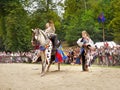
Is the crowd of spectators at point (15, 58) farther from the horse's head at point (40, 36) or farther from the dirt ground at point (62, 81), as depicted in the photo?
the dirt ground at point (62, 81)

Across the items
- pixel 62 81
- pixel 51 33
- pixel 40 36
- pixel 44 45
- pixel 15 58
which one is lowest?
pixel 62 81

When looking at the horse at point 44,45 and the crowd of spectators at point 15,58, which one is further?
the crowd of spectators at point 15,58

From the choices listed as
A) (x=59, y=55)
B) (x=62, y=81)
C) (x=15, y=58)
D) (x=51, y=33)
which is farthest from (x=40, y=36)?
(x=15, y=58)

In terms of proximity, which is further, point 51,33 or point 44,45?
point 51,33

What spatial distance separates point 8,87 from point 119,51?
14.6 meters

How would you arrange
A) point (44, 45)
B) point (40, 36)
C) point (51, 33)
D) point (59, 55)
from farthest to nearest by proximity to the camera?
point (59, 55), point (51, 33), point (40, 36), point (44, 45)

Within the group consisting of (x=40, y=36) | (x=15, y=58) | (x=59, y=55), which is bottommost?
(x=15, y=58)

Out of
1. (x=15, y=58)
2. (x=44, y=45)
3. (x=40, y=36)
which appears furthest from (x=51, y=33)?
(x=15, y=58)

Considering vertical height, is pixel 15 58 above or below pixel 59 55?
below

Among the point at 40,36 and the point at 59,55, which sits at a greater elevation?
the point at 40,36

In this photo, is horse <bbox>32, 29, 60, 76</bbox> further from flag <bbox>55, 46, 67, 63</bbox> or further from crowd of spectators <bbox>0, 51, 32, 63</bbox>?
crowd of spectators <bbox>0, 51, 32, 63</bbox>

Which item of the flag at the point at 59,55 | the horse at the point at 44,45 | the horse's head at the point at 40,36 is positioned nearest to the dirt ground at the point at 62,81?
the horse at the point at 44,45

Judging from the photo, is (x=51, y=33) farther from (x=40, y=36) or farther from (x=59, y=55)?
(x=59, y=55)

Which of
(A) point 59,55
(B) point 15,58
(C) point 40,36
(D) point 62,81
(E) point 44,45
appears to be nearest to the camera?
(D) point 62,81
